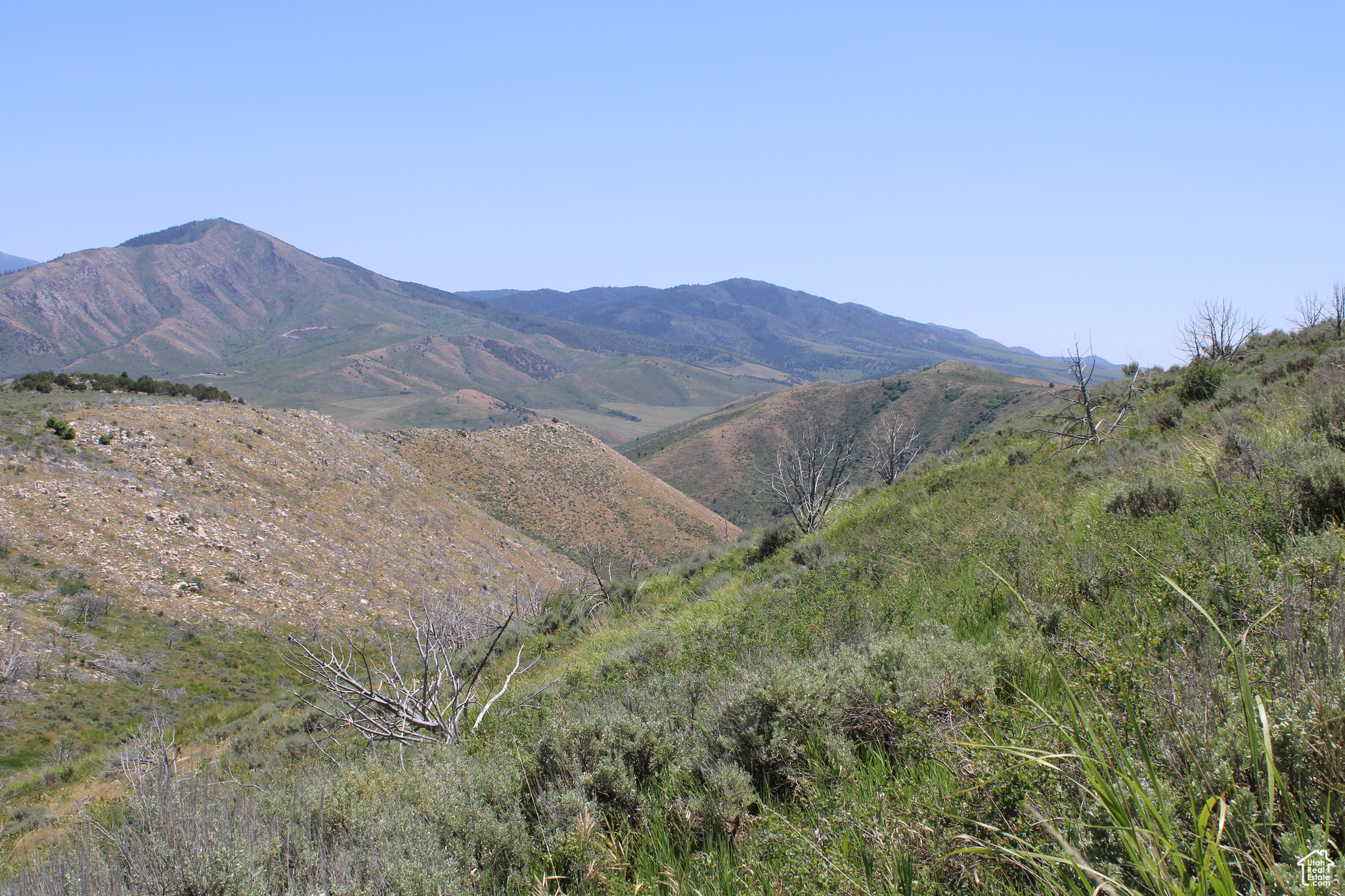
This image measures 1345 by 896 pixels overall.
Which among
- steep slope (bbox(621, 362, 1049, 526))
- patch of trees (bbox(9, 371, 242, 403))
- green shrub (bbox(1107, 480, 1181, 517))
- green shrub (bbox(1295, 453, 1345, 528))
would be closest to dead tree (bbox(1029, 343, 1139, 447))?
green shrub (bbox(1107, 480, 1181, 517))

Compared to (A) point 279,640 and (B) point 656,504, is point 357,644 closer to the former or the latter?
(A) point 279,640

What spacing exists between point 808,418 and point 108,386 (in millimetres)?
75550

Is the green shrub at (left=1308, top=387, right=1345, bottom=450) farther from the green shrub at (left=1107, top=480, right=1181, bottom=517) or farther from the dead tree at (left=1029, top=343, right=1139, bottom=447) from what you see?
the dead tree at (left=1029, top=343, right=1139, bottom=447)

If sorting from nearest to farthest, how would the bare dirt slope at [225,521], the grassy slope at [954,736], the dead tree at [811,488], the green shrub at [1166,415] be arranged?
1. the grassy slope at [954,736]
2. the green shrub at [1166,415]
3. the dead tree at [811,488]
4. the bare dirt slope at [225,521]

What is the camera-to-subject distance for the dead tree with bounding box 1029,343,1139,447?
33.1 feet

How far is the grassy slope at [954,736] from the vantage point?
1.59 m

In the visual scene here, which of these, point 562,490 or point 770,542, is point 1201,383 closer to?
point 770,542

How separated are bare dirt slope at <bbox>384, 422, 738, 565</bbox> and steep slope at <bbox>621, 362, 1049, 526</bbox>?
23260 millimetres

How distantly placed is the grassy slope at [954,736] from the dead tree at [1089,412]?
3.78 m

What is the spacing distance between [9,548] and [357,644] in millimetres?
10160

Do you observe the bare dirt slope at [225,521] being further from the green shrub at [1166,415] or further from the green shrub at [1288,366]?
the green shrub at [1288,366]

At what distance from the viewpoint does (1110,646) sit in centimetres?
258
